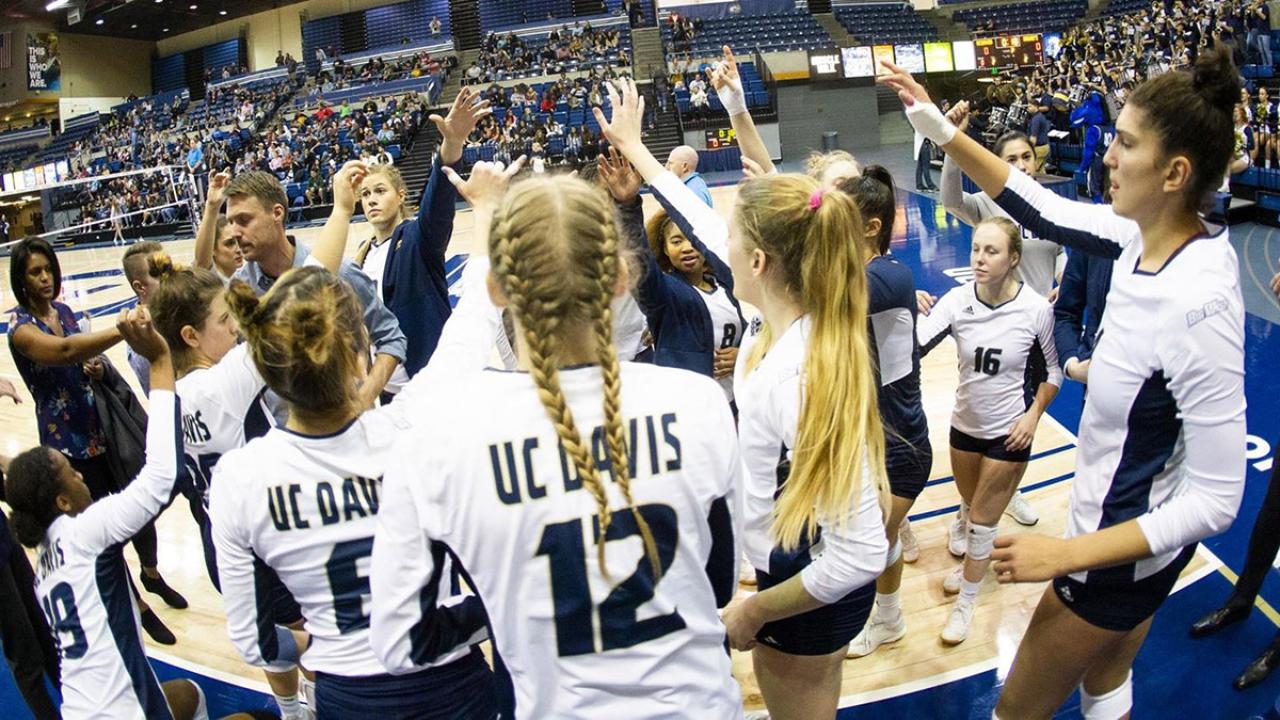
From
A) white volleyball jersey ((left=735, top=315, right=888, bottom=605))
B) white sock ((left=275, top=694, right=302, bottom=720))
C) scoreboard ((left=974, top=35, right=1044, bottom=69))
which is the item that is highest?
scoreboard ((left=974, top=35, right=1044, bottom=69))

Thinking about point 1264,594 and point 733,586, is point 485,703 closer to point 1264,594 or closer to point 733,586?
point 733,586

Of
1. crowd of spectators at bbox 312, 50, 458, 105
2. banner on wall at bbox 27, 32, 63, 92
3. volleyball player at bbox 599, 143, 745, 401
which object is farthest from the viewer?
banner on wall at bbox 27, 32, 63, 92

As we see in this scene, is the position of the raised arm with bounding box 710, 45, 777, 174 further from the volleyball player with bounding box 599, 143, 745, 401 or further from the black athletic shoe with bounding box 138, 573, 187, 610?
the black athletic shoe with bounding box 138, 573, 187, 610

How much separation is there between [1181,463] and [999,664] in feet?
4.92

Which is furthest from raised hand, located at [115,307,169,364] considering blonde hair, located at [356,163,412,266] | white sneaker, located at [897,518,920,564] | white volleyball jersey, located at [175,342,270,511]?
white sneaker, located at [897,518,920,564]

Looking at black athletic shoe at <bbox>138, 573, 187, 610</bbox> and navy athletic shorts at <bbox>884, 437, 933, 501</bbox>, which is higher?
navy athletic shorts at <bbox>884, 437, 933, 501</bbox>

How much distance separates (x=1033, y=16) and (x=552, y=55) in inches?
569

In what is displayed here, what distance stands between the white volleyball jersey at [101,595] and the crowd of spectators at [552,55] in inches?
944

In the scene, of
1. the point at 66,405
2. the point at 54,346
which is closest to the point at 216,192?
the point at 54,346

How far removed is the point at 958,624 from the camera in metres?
2.96

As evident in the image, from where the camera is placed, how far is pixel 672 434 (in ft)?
3.78

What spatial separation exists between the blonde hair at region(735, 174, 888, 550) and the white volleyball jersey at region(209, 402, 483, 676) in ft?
2.24

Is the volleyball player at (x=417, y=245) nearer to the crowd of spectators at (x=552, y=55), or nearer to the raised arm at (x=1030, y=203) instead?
the raised arm at (x=1030, y=203)

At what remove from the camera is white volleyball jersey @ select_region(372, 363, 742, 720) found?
3.61ft
